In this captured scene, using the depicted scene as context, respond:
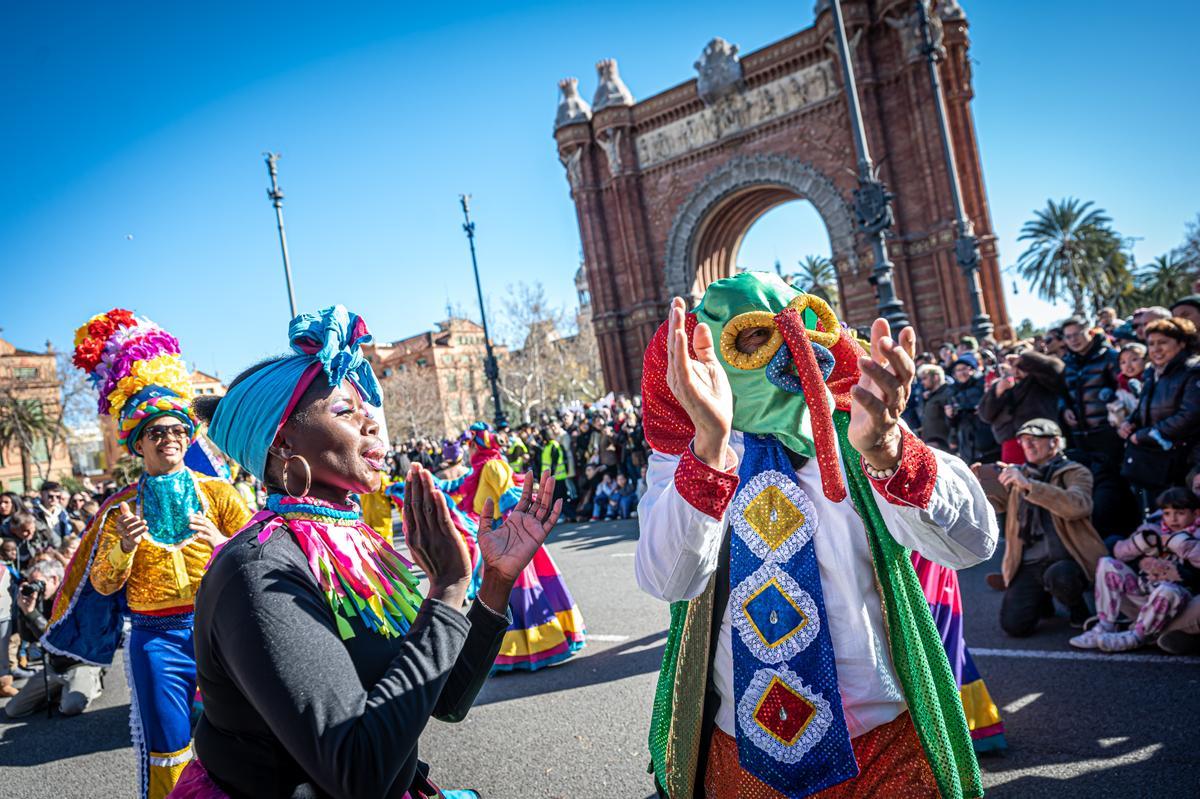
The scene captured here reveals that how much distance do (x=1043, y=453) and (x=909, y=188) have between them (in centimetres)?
1920

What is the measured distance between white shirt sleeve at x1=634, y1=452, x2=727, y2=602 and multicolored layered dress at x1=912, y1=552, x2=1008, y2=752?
1.09 meters

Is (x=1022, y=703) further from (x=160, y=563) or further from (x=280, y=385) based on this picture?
(x=160, y=563)

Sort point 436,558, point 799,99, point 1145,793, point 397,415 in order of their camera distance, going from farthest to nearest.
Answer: point 397,415
point 799,99
point 1145,793
point 436,558

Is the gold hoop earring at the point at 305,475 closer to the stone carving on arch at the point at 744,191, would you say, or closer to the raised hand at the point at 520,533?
the raised hand at the point at 520,533

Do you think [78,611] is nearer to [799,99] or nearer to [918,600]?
[918,600]

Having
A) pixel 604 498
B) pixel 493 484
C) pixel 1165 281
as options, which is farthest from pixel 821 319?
pixel 1165 281

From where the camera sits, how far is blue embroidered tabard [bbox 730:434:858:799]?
6.83 ft

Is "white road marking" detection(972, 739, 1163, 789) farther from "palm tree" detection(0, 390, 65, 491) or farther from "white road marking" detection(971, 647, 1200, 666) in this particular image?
"palm tree" detection(0, 390, 65, 491)

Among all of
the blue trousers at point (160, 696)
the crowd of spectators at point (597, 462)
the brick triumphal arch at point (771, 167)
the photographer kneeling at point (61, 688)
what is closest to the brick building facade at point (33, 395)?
the brick triumphal arch at point (771, 167)

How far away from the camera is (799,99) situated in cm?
2455

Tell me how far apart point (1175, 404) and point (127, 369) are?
718cm

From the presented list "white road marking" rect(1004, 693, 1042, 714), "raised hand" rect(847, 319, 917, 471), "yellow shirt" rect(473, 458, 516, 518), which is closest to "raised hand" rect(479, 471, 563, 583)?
"raised hand" rect(847, 319, 917, 471)

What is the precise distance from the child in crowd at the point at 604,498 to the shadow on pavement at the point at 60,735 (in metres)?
9.33

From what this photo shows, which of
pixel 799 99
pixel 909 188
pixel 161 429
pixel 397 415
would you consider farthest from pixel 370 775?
pixel 397 415
